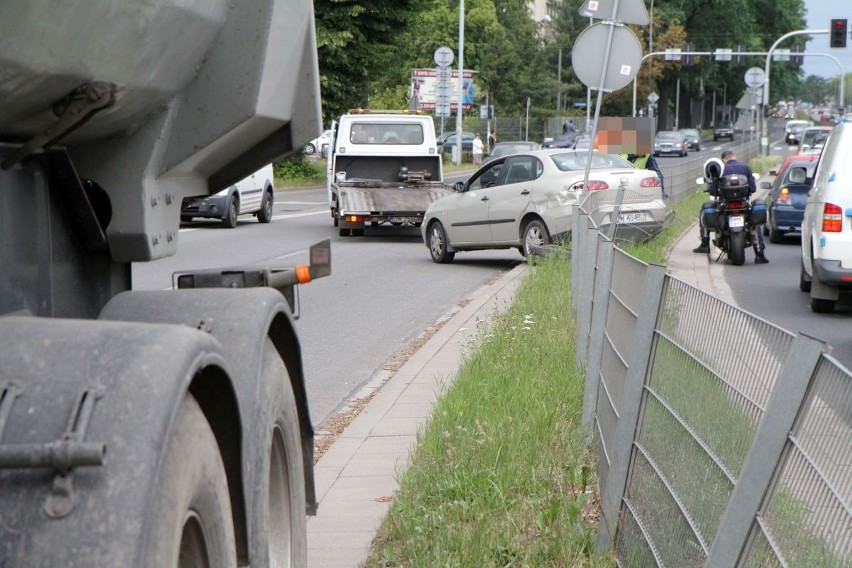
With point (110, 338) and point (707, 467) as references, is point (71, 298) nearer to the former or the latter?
point (110, 338)

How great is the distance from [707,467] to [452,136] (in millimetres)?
66202

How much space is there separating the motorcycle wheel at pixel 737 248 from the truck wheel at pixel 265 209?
12.1 m

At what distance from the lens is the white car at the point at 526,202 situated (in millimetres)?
18625

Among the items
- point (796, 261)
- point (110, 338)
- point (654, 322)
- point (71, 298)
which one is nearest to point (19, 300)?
point (71, 298)

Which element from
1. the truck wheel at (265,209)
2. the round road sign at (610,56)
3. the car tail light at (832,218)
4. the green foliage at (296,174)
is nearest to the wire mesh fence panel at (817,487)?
the round road sign at (610,56)

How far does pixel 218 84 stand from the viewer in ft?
12.4

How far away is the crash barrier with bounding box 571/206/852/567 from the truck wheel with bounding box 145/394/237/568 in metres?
1.08

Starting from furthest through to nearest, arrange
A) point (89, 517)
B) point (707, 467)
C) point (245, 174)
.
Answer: point (245, 174)
point (707, 467)
point (89, 517)

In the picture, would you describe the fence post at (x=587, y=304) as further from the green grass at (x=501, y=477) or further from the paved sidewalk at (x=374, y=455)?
the paved sidewalk at (x=374, y=455)

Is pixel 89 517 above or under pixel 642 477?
above

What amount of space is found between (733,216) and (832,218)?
18.8ft

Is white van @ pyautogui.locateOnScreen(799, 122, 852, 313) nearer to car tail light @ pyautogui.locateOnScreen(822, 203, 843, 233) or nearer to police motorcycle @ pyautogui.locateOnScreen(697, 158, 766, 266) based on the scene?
car tail light @ pyautogui.locateOnScreen(822, 203, 843, 233)

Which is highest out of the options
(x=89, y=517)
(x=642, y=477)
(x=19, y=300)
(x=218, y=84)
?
(x=218, y=84)

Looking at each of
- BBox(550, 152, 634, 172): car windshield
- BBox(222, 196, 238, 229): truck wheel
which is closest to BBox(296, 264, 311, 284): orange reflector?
BBox(550, 152, 634, 172): car windshield
